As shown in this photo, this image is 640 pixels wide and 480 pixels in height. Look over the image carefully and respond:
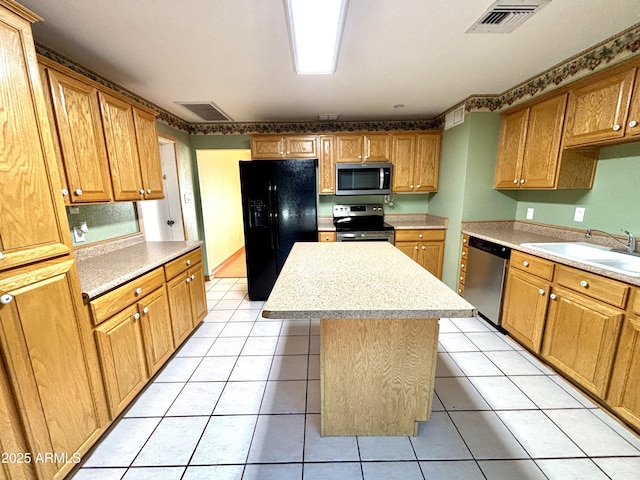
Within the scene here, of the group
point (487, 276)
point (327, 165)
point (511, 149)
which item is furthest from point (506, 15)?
point (327, 165)

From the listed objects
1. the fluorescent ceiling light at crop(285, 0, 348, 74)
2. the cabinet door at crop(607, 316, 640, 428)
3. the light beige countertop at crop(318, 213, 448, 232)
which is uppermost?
the fluorescent ceiling light at crop(285, 0, 348, 74)

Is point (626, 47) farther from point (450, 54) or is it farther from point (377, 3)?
point (377, 3)

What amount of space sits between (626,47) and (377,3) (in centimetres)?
175

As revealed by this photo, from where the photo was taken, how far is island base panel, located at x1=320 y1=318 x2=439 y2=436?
1.26 metres

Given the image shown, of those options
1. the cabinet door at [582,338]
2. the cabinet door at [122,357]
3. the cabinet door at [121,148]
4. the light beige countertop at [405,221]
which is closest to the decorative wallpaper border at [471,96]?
the cabinet door at [121,148]

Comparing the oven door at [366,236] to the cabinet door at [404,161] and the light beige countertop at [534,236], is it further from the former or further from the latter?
the light beige countertop at [534,236]

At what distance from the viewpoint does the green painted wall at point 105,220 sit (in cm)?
193

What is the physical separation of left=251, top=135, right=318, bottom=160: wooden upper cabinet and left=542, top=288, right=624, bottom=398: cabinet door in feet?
9.37

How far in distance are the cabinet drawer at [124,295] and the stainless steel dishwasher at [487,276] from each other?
2854mm

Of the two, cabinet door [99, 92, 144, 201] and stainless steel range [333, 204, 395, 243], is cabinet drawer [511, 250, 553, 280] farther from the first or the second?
cabinet door [99, 92, 144, 201]

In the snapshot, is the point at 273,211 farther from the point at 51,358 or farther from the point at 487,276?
the point at 487,276

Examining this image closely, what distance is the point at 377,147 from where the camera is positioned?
3.41 metres

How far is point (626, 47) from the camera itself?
5.58 feet

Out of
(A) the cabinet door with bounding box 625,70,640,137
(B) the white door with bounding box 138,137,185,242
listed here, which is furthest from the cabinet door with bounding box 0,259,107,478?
(A) the cabinet door with bounding box 625,70,640,137
